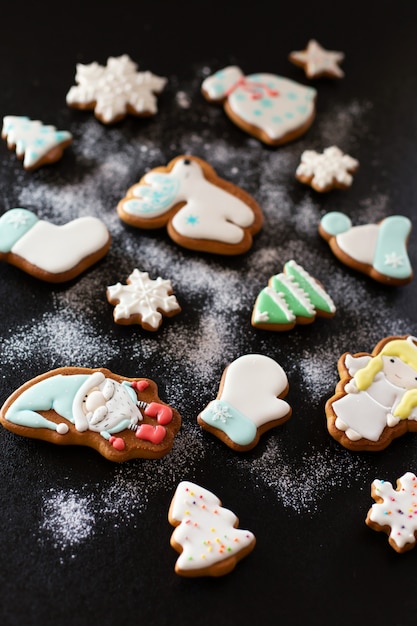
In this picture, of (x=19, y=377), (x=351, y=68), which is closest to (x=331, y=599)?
(x=19, y=377)

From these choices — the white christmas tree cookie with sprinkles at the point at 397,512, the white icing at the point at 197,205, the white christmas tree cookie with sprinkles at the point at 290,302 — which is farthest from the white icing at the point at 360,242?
the white christmas tree cookie with sprinkles at the point at 397,512

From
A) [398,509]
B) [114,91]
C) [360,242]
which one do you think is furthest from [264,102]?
[398,509]

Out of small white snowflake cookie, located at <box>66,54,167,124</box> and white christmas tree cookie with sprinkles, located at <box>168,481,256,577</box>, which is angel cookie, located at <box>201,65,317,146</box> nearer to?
small white snowflake cookie, located at <box>66,54,167,124</box>

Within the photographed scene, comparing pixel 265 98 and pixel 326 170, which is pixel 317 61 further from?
pixel 326 170

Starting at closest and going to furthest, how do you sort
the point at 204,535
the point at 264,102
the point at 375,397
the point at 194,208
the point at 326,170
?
the point at 204,535 < the point at 375,397 < the point at 194,208 < the point at 326,170 < the point at 264,102

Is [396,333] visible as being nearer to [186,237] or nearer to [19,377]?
[186,237]

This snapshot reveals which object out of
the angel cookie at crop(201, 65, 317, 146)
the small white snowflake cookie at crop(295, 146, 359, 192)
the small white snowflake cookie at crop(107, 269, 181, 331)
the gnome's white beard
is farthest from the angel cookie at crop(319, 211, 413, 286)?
the gnome's white beard
